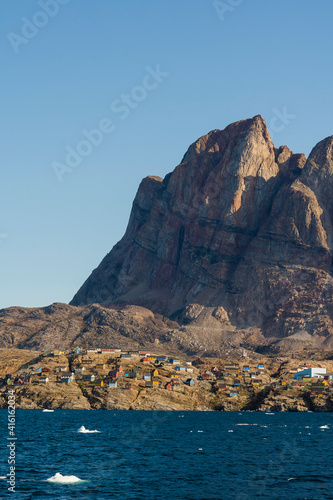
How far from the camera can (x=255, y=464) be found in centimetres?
11425

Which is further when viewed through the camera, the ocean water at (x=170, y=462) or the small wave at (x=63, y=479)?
the small wave at (x=63, y=479)

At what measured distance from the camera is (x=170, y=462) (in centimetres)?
11512

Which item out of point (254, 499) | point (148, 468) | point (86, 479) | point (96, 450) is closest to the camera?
point (254, 499)

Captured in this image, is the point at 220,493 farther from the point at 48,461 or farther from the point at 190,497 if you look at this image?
the point at 48,461

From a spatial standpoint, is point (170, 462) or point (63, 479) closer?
point (63, 479)

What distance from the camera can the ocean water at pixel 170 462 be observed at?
9056 centimetres

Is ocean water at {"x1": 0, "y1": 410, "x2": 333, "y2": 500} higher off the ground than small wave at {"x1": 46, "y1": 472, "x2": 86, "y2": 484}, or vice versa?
small wave at {"x1": 46, "y1": 472, "x2": 86, "y2": 484}

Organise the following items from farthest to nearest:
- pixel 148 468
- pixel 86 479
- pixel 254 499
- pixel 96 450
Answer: pixel 96 450 → pixel 148 468 → pixel 86 479 → pixel 254 499

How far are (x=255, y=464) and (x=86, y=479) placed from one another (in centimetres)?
3081

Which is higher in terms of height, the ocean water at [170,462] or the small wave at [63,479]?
the small wave at [63,479]

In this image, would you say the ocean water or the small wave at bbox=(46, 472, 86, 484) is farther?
the small wave at bbox=(46, 472, 86, 484)

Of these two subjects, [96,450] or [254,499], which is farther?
[96,450]

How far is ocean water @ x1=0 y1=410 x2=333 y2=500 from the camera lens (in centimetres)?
9056

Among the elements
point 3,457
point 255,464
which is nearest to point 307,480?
point 255,464
